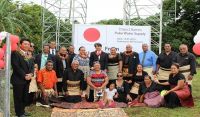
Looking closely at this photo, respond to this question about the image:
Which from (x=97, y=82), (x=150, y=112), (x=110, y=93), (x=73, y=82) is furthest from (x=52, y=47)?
(x=150, y=112)

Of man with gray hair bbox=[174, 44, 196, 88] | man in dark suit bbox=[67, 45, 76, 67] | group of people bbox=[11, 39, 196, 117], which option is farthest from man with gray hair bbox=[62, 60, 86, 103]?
man with gray hair bbox=[174, 44, 196, 88]

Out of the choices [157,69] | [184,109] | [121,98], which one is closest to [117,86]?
[121,98]

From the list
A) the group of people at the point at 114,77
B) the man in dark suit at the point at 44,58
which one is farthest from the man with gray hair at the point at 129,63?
the man in dark suit at the point at 44,58

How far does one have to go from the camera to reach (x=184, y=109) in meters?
9.01

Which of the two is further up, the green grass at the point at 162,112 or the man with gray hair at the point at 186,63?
the man with gray hair at the point at 186,63

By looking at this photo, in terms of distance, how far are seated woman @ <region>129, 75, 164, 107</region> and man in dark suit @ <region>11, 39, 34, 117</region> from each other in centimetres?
270

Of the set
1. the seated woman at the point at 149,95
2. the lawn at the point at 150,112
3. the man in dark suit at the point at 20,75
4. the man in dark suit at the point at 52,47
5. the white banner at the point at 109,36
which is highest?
the white banner at the point at 109,36

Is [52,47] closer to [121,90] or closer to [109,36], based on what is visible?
[121,90]

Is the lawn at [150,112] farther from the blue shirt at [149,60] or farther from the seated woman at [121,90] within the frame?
the blue shirt at [149,60]

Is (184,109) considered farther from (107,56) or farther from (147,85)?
(107,56)

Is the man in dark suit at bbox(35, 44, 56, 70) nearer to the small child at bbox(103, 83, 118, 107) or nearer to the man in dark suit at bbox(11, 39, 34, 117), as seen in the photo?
the small child at bbox(103, 83, 118, 107)

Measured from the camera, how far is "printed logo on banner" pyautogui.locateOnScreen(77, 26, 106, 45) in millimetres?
11578

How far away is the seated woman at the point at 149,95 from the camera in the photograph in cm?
930

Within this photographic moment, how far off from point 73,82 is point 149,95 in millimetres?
1746
